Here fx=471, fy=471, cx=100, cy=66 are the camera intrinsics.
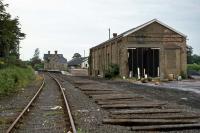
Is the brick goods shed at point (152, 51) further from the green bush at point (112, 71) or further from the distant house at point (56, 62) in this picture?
the distant house at point (56, 62)

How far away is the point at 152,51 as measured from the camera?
55.7m

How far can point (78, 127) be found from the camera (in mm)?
11195

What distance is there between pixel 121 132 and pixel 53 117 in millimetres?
3739

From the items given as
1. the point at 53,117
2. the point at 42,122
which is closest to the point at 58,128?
the point at 42,122

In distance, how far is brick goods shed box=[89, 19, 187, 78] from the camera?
5516 cm

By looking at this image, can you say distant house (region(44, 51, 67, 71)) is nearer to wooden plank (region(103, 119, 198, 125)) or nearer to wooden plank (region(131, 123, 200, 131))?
wooden plank (region(103, 119, 198, 125))

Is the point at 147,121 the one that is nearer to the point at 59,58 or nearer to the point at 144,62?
the point at 144,62

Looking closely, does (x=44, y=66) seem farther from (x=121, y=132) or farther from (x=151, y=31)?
(x=121, y=132)

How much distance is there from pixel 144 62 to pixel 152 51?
1.65 meters

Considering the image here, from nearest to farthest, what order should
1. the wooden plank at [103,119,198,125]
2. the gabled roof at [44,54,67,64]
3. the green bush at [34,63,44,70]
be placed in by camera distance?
the wooden plank at [103,119,198,125] < the green bush at [34,63,44,70] < the gabled roof at [44,54,67,64]

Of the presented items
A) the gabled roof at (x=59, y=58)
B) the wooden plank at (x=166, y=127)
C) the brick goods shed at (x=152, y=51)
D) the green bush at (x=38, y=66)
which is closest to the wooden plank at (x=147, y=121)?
the wooden plank at (x=166, y=127)

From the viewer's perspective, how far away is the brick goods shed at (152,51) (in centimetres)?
5516

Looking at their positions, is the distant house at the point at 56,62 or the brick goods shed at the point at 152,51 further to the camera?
the distant house at the point at 56,62

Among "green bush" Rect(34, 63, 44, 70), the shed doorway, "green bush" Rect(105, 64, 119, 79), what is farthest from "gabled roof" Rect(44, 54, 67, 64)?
the shed doorway
